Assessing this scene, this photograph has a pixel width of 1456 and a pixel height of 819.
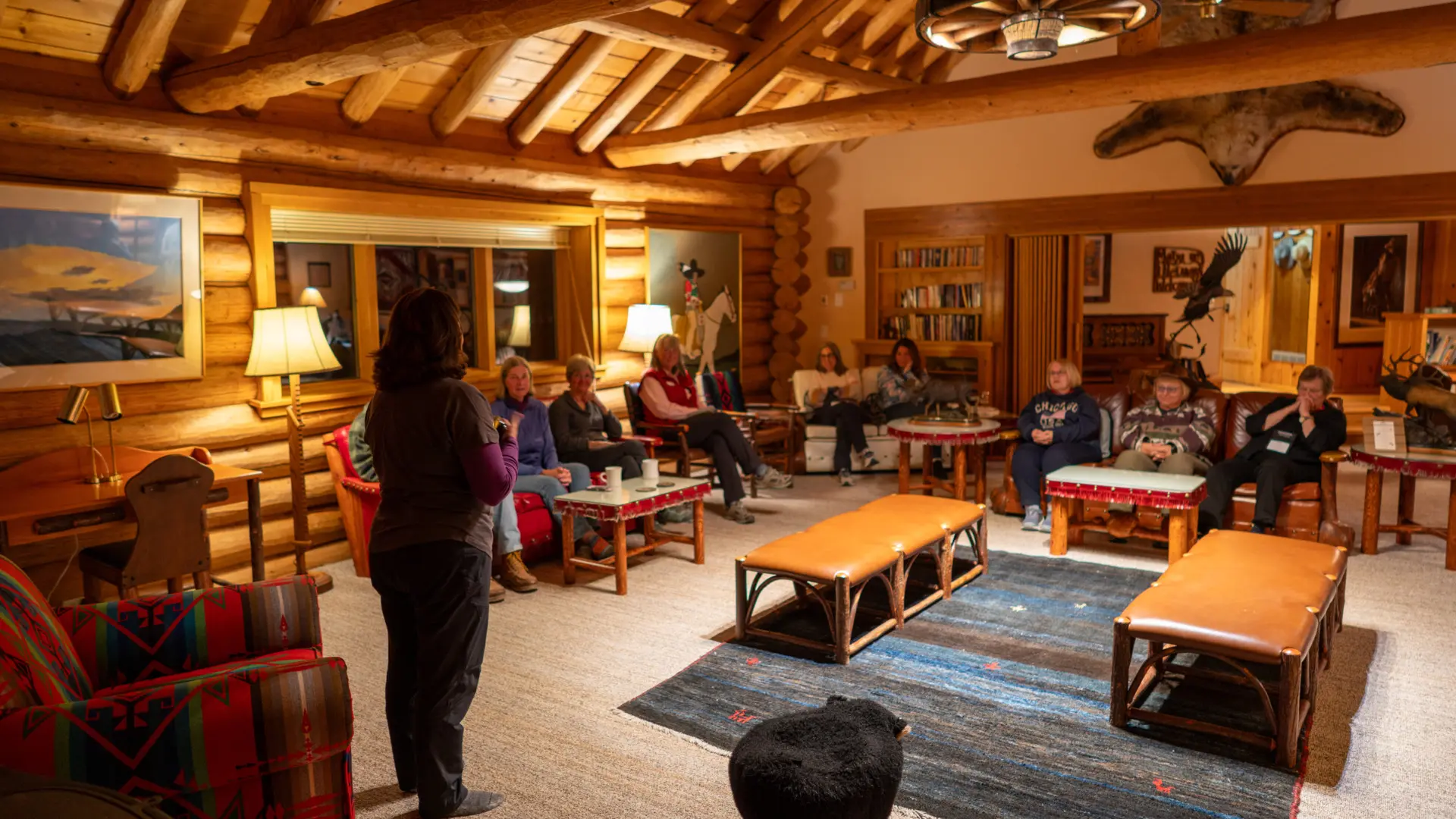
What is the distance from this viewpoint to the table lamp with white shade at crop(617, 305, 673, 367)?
7.71m

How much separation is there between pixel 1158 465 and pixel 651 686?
150 inches

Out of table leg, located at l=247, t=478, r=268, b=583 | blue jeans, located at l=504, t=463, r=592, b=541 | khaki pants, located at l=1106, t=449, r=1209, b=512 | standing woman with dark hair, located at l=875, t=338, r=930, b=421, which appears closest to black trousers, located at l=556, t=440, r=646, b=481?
blue jeans, located at l=504, t=463, r=592, b=541

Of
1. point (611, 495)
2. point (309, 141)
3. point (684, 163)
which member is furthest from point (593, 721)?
point (684, 163)

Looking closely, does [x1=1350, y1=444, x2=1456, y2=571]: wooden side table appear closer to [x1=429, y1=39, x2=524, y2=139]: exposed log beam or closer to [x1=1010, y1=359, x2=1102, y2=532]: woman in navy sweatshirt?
[x1=1010, y1=359, x2=1102, y2=532]: woman in navy sweatshirt

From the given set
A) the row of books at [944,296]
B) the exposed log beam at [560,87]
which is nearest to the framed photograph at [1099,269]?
the row of books at [944,296]

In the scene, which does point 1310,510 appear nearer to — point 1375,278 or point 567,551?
point 567,551

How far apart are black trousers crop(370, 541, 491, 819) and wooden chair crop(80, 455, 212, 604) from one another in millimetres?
1823

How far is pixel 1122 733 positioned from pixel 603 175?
5.69m

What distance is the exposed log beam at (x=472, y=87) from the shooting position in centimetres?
583

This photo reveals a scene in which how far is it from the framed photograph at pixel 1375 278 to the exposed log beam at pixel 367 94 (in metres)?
10.8

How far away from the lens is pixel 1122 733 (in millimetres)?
3500

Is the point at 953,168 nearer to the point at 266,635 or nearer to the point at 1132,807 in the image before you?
the point at 1132,807

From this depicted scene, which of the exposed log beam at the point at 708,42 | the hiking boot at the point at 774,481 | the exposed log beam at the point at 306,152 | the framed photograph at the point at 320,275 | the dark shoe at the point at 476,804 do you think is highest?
the exposed log beam at the point at 708,42

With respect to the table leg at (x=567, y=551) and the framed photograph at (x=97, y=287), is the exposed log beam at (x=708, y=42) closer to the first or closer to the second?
the framed photograph at (x=97, y=287)
